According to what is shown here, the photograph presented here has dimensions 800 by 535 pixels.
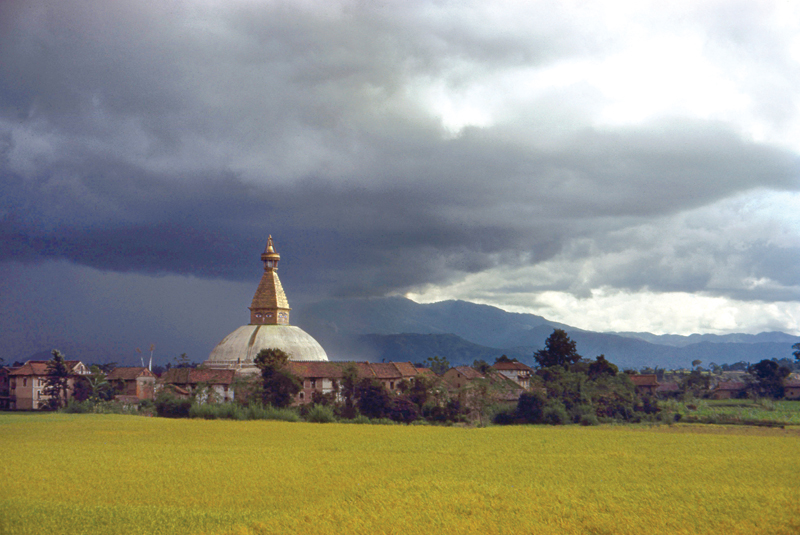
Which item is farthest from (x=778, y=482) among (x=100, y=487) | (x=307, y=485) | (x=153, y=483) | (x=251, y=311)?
(x=251, y=311)

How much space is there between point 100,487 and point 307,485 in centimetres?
865

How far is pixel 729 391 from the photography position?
116062 millimetres

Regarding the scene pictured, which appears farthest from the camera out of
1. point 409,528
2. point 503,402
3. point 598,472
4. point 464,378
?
point 464,378

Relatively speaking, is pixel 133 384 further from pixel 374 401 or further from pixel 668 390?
pixel 668 390

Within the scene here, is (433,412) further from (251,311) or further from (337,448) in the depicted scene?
(251,311)

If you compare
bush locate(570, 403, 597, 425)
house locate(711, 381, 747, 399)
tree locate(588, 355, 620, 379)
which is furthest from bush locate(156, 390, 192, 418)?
house locate(711, 381, 747, 399)

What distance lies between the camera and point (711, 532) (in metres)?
20.0

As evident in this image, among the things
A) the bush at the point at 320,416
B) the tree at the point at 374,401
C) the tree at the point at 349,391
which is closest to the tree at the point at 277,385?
the tree at the point at 349,391

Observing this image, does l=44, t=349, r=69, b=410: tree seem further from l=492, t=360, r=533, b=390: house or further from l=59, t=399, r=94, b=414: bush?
l=492, t=360, r=533, b=390: house

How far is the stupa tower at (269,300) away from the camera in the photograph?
9169cm

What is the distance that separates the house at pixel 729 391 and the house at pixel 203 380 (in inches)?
3547

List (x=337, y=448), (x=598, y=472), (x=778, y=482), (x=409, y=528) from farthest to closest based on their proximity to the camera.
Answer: (x=337, y=448)
(x=598, y=472)
(x=778, y=482)
(x=409, y=528)

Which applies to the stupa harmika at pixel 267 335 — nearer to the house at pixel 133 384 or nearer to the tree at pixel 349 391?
the house at pixel 133 384

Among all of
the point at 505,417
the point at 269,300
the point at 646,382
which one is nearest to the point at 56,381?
the point at 269,300
